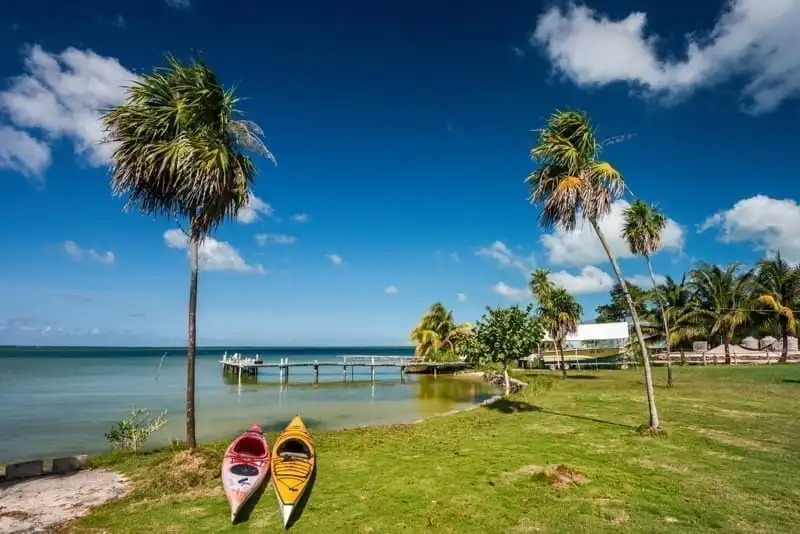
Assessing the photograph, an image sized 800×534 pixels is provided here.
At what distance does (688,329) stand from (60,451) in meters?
48.0

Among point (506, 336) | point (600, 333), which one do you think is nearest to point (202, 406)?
point (506, 336)

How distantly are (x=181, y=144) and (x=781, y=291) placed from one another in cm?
4916

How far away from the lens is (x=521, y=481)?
30.8 feet

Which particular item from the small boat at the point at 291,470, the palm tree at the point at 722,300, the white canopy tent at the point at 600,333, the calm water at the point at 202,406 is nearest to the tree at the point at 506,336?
the calm water at the point at 202,406

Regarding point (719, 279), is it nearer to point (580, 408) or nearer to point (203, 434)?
point (580, 408)

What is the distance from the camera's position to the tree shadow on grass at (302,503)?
7975mm

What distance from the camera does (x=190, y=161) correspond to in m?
10.9

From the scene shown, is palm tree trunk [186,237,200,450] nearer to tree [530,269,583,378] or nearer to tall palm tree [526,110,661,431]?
tall palm tree [526,110,661,431]

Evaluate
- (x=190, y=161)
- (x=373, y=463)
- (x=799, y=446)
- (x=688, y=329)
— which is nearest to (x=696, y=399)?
(x=799, y=446)

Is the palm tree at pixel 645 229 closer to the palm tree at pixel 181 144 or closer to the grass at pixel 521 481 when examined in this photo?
the grass at pixel 521 481

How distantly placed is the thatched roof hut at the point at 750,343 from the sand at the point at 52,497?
5714 centimetres

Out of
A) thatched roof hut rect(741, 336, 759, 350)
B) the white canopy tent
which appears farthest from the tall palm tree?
thatched roof hut rect(741, 336, 759, 350)

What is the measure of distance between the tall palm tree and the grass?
8.03 ft

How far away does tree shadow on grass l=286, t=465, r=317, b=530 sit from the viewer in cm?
798
